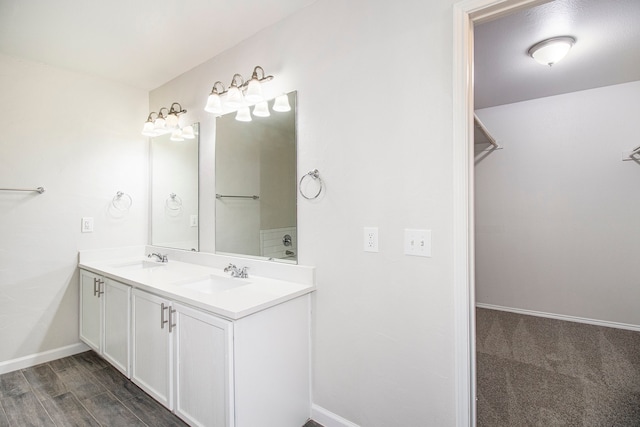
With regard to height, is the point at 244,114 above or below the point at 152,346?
above

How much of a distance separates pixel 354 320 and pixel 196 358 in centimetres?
80

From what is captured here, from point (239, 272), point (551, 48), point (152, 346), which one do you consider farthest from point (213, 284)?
point (551, 48)

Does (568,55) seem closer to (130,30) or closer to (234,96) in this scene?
(234,96)

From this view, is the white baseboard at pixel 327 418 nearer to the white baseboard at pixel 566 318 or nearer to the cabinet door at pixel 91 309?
the cabinet door at pixel 91 309

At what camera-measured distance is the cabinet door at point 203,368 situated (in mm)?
1324

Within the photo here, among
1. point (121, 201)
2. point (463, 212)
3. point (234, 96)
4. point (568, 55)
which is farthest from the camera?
point (121, 201)

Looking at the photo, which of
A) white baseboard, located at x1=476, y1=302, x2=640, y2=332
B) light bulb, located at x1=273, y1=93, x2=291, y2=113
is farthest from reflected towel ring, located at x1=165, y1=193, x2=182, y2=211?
white baseboard, located at x1=476, y1=302, x2=640, y2=332

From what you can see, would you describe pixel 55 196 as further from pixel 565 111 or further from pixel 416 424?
Answer: pixel 565 111

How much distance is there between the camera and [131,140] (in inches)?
114

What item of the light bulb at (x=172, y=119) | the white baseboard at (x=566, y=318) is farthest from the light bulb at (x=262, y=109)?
the white baseboard at (x=566, y=318)

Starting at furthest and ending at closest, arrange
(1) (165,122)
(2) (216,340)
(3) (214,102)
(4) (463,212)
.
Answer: (1) (165,122), (3) (214,102), (2) (216,340), (4) (463,212)

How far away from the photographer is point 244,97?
81.0 inches

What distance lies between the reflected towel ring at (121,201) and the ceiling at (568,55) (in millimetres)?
3122

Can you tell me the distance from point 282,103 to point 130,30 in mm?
1124
